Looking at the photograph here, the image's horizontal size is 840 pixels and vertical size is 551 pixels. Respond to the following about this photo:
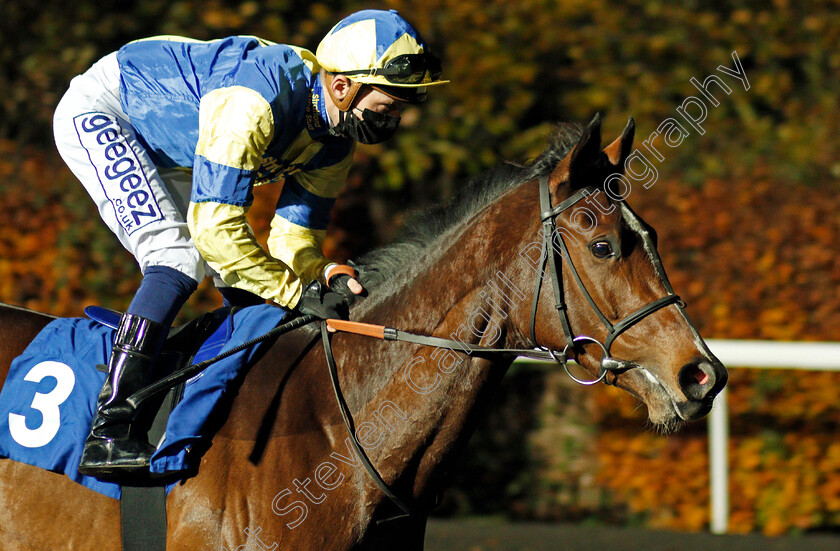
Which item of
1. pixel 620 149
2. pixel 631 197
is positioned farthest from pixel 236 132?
pixel 631 197

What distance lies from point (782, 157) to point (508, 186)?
5.44 meters

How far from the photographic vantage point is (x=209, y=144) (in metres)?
2.48

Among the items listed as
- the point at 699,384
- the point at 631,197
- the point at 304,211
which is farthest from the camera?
the point at 631,197

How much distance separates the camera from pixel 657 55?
25.9 feet

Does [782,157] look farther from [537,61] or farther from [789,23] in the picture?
[537,61]

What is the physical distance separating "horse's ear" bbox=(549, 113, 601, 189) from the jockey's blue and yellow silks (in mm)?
773

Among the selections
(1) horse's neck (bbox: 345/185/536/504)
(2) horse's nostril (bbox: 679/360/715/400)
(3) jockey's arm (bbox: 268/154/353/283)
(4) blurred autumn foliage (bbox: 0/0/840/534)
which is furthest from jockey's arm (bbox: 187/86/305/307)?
(4) blurred autumn foliage (bbox: 0/0/840/534)

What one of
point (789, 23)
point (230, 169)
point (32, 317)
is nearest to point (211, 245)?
point (230, 169)

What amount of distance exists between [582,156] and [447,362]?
0.66 meters

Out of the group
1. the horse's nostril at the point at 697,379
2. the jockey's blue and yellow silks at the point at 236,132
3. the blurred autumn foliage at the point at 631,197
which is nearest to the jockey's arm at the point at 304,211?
the jockey's blue and yellow silks at the point at 236,132

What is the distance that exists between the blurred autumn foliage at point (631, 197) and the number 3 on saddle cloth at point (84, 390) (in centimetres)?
235

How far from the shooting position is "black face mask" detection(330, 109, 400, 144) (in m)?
2.62

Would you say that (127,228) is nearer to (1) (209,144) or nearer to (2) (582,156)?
(1) (209,144)

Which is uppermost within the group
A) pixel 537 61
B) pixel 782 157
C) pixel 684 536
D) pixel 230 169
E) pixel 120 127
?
pixel 537 61
